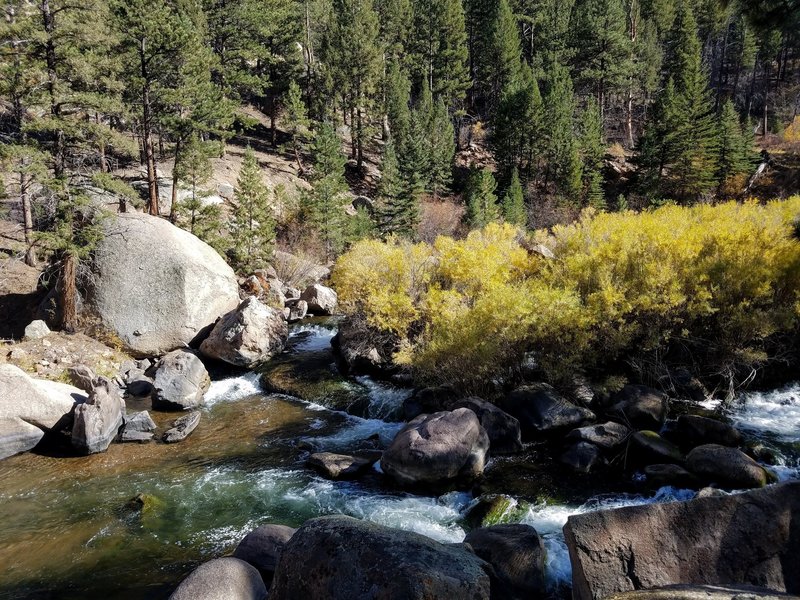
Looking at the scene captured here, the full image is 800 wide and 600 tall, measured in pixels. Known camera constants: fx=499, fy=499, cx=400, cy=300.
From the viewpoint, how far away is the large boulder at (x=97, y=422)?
11.8 metres

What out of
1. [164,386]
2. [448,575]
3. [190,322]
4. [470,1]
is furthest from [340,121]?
[448,575]

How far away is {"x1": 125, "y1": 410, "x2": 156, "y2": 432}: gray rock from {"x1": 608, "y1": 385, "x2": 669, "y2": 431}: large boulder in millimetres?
11587

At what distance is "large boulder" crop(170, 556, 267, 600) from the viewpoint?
6219mm

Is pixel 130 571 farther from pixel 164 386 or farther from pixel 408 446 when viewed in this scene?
pixel 164 386

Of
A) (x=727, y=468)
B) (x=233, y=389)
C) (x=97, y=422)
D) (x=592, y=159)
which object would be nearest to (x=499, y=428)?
(x=727, y=468)

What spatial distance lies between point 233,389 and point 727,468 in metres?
13.2

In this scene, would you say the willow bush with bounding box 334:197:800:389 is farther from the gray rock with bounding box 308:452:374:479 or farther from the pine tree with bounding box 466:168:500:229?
the pine tree with bounding box 466:168:500:229

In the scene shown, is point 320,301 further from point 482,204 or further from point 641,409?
point 482,204

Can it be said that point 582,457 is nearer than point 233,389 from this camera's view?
Yes

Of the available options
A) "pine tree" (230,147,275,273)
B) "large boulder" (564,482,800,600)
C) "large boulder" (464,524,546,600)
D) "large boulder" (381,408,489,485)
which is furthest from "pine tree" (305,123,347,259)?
"large boulder" (564,482,800,600)

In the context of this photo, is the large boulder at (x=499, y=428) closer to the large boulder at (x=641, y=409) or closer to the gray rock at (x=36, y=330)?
the large boulder at (x=641, y=409)

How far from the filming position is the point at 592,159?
43781 millimetres

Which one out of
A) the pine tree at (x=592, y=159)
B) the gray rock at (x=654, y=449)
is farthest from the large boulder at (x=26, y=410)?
the pine tree at (x=592, y=159)

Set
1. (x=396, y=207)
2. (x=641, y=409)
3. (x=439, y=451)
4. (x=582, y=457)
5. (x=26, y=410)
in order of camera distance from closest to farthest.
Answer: (x=439, y=451) < (x=582, y=457) < (x=641, y=409) < (x=26, y=410) < (x=396, y=207)
